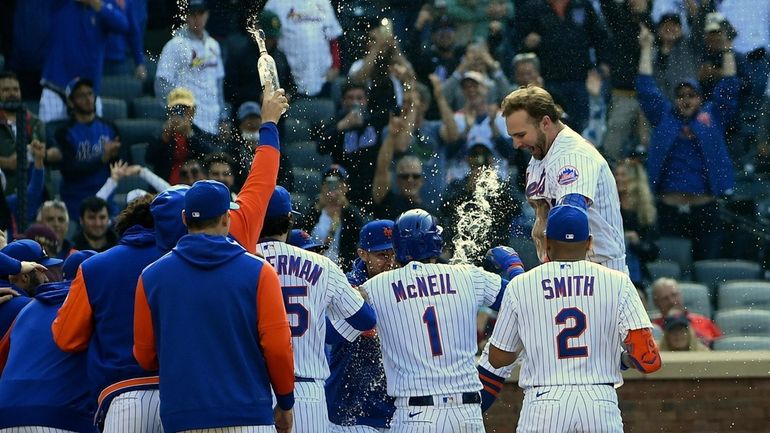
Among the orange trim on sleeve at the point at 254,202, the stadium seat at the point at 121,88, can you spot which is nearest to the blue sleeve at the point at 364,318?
the orange trim on sleeve at the point at 254,202

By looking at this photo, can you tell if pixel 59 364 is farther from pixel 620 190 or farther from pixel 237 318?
pixel 620 190

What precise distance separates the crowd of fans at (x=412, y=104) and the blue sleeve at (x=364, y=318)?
13.0ft

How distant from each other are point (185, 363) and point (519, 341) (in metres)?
1.51

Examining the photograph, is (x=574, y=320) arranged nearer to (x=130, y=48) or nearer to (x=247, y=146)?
(x=247, y=146)

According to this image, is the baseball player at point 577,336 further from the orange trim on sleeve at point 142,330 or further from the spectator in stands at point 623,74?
the spectator in stands at point 623,74

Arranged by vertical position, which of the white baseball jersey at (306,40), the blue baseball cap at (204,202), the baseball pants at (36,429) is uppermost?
the white baseball jersey at (306,40)

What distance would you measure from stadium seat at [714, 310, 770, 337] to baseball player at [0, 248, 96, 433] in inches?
230

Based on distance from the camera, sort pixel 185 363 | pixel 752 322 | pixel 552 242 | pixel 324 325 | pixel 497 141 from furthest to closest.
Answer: pixel 497 141 → pixel 752 322 → pixel 324 325 → pixel 552 242 → pixel 185 363

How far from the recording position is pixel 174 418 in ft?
16.8

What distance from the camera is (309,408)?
260 inches

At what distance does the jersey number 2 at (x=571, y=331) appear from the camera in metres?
5.66

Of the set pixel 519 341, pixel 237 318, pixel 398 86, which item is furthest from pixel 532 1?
pixel 237 318

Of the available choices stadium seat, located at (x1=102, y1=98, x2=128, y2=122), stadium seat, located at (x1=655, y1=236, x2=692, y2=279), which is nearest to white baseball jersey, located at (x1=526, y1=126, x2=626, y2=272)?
stadium seat, located at (x1=655, y1=236, x2=692, y2=279)

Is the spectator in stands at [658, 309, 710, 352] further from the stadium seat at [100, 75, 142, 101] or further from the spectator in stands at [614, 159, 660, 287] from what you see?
the stadium seat at [100, 75, 142, 101]
